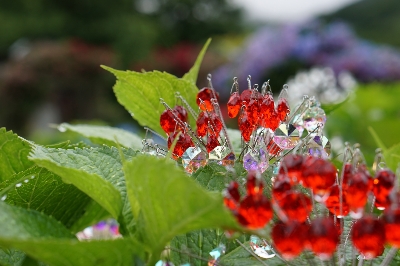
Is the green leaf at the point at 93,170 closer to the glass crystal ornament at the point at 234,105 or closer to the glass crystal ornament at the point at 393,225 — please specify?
the glass crystal ornament at the point at 234,105

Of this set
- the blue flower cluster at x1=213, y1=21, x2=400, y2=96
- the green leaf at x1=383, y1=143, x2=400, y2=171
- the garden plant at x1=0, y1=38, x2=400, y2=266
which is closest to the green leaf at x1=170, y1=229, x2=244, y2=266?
the garden plant at x1=0, y1=38, x2=400, y2=266

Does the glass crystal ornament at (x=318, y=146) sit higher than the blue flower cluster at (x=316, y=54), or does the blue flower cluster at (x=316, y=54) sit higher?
the glass crystal ornament at (x=318, y=146)

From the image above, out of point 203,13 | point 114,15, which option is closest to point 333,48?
point 114,15

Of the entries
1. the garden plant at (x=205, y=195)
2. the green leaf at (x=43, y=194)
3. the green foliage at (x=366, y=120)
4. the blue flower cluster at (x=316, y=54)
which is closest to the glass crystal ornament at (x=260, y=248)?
the garden plant at (x=205, y=195)

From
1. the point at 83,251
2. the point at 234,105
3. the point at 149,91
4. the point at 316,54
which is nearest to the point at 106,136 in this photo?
the point at 149,91

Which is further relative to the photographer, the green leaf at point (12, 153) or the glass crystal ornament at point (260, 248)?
the green leaf at point (12, 153)

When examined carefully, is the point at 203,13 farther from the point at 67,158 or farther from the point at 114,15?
the point at 67,158
